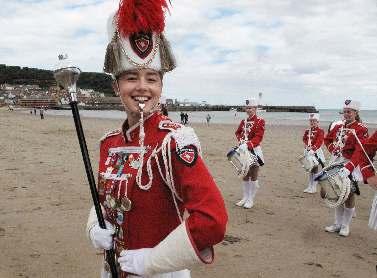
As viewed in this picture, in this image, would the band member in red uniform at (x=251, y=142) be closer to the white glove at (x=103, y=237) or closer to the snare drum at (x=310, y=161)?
the snare drum at (x=310, y=161)

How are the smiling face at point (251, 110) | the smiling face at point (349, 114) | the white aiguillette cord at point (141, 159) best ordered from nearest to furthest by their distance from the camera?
the white aiguillette cord at point (141, 159) → the smiling face at point (349, 114) → the smiling face at point (251, 110)

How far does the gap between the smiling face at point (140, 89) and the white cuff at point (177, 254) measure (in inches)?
26.0

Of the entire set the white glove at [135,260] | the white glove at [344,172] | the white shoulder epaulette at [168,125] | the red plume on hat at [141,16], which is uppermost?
the red plume on hat at [141,16]

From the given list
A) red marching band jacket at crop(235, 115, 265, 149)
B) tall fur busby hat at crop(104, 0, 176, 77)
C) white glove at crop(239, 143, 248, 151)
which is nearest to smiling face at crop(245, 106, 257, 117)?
red marching band jacket at crop(235, 115, 265, 149)

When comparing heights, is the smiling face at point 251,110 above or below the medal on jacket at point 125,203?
above

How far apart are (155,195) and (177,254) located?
14.0 inches

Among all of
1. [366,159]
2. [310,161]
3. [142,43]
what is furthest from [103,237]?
[310,161]

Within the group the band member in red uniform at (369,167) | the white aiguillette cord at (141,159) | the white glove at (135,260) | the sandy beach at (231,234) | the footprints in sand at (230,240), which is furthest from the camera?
the footprints in sand at (230,240)

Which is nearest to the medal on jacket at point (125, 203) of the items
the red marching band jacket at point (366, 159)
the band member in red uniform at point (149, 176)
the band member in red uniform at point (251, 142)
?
the band member in red uniform at point (149, 176)

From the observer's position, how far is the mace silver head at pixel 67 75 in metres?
2.13

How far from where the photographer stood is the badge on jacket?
183 cm

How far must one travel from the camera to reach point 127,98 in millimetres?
2105

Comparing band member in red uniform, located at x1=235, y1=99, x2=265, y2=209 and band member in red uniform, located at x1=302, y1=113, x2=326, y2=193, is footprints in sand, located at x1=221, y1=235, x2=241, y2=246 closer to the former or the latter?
band member in red uniform, located at x1=235, y1=99, x2=265, y2=209

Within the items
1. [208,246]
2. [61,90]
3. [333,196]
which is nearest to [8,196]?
[333,196]
